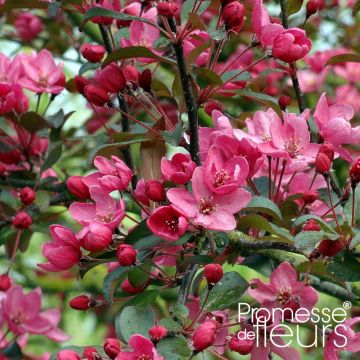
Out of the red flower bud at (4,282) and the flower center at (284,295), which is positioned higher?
the flower center at (284,295)

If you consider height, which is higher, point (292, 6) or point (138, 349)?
point (292, 6)

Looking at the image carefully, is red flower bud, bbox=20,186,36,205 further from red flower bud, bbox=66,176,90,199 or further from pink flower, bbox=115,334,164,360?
pink flower, bbox=115,334,164,360

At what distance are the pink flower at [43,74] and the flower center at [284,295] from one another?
0.88 metres

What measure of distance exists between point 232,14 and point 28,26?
186 cm

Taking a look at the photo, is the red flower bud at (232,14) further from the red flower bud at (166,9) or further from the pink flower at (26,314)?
the pink flower at (26,314)

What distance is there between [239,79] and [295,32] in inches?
6.6

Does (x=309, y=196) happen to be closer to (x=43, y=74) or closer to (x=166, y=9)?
(x=166, y=9)

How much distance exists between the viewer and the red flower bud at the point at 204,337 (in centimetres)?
134

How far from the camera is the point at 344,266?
141cm

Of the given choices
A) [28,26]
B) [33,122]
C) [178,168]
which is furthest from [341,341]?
[28,26]

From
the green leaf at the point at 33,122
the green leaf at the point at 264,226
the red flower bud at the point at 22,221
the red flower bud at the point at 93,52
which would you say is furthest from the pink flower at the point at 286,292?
the green leaf at the point at 33,122

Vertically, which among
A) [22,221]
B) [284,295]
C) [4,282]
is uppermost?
[284,295]

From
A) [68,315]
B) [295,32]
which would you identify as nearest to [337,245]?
[295,32]

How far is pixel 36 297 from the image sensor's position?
7.39 ft
